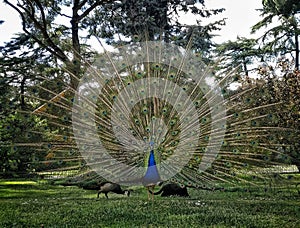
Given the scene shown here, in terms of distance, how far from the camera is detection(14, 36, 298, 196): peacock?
7504mm

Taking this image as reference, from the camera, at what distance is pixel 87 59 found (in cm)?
878

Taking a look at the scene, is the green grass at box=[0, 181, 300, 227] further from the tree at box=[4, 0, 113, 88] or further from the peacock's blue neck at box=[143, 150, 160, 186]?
the tree at box=[4, 0, 113, 88]

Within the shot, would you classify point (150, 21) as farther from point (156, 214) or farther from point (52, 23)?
point (156, 214)

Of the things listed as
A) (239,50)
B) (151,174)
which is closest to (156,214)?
(151,174)

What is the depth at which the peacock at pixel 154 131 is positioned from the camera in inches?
295

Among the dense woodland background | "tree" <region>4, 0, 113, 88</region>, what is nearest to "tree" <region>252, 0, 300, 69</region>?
the dense woodland background

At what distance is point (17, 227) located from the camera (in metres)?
6.04

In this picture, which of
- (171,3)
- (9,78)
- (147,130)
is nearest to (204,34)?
(171,3)

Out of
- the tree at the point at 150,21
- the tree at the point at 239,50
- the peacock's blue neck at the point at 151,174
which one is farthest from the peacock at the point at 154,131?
the tree at the point at 239,50

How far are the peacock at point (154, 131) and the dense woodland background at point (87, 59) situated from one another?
0.16 metres

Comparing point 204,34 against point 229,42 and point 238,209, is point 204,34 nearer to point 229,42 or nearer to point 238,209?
point 229,42

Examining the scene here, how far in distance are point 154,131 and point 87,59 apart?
2410 millimetres

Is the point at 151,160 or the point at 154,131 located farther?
the point at 154,131

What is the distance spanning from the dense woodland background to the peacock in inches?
6.4
